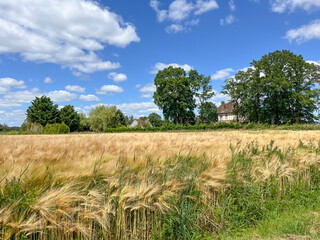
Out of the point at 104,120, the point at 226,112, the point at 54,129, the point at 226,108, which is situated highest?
the point at 226,108

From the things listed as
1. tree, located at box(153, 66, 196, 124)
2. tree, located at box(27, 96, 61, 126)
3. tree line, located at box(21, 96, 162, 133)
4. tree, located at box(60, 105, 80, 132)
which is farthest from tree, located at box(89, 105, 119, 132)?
tree, located at box(153, 66, 196, 124)

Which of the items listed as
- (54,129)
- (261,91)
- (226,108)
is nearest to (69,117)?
(54,129)

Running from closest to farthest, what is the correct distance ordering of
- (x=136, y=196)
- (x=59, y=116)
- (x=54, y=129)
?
(x=136, y=196)
(x=54, y=129)
(x=59, y=116)

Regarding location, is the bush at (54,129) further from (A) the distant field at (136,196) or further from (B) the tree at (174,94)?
(A) the distant field at (136,196)

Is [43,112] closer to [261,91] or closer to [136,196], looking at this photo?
[261,91]

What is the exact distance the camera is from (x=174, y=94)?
2224 inches

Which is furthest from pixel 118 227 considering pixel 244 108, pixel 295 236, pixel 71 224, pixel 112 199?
pixel 244 108

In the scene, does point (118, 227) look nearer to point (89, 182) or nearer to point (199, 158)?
point (89, 182)

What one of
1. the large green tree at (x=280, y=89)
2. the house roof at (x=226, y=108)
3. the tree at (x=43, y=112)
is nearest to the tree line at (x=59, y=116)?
the tree at (x=43, y=112)

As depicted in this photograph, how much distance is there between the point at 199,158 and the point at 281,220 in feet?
5.27

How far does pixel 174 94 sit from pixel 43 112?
3934 centimetres

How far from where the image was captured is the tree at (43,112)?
206 feet

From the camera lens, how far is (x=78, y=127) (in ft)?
241

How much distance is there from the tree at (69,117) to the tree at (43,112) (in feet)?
5.10
